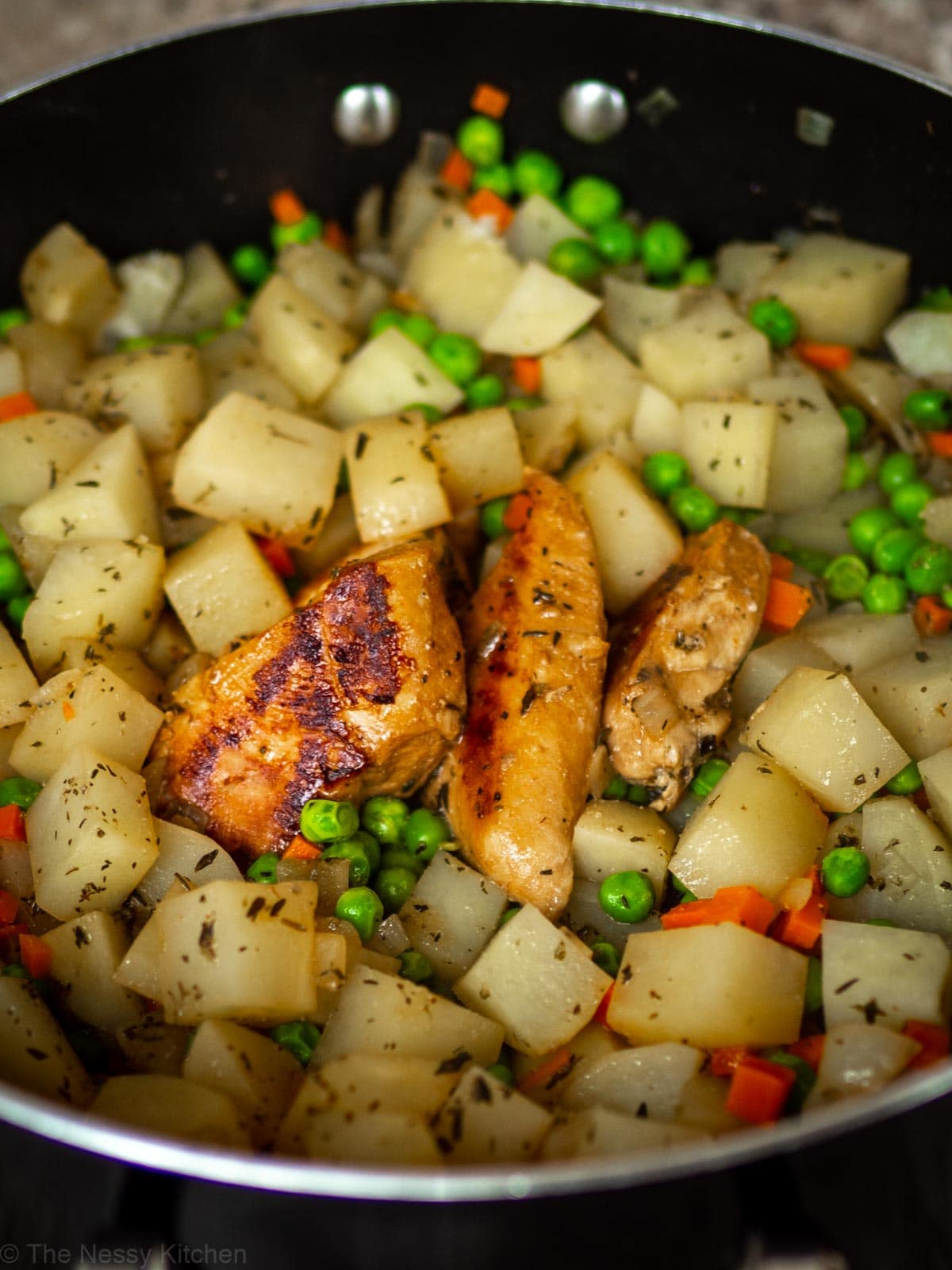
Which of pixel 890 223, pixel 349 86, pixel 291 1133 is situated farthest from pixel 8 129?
pixel 291 1133

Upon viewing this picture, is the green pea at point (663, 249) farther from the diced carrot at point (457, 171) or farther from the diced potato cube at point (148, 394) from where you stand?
the diced potato cube at point (148, 394)

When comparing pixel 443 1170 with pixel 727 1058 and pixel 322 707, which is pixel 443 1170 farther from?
pixel 322 707

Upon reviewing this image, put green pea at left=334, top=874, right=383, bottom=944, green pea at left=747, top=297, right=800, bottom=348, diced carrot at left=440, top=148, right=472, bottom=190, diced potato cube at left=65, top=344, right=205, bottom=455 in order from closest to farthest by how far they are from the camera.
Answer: green pea at left=334, top=874, right=383, bottom=944 → diced potato cube at left=65, top=344, right=205, bottom=455 → green pea at left=747, top=297, right=800, bottom=348 → diced carrot at left=440, top=148, right=472, bottom=190

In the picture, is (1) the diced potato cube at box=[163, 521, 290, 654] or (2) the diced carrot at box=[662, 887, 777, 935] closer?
(2) the diced carrot at box=[662, 887, 777, 935]

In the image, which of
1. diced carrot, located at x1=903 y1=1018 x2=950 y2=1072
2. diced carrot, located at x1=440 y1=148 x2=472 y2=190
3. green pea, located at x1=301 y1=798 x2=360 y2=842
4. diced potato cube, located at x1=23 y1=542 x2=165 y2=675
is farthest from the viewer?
diced carrot, located at x1=440 y1=148 x2=472 y2=190

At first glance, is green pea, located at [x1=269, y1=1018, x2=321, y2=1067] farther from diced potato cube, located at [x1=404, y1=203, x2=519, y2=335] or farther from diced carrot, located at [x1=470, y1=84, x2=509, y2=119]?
diced carrot, located at [x1=470, y1=84, x2=509, y2=119]

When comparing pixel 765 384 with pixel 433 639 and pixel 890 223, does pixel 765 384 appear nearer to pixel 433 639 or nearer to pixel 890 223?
pixel 890 223

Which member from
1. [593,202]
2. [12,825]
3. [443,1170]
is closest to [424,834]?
[12,825]

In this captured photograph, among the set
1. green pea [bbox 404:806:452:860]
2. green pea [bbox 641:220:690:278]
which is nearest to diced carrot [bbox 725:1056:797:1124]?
green pea [bbox 404:806:452:860]
